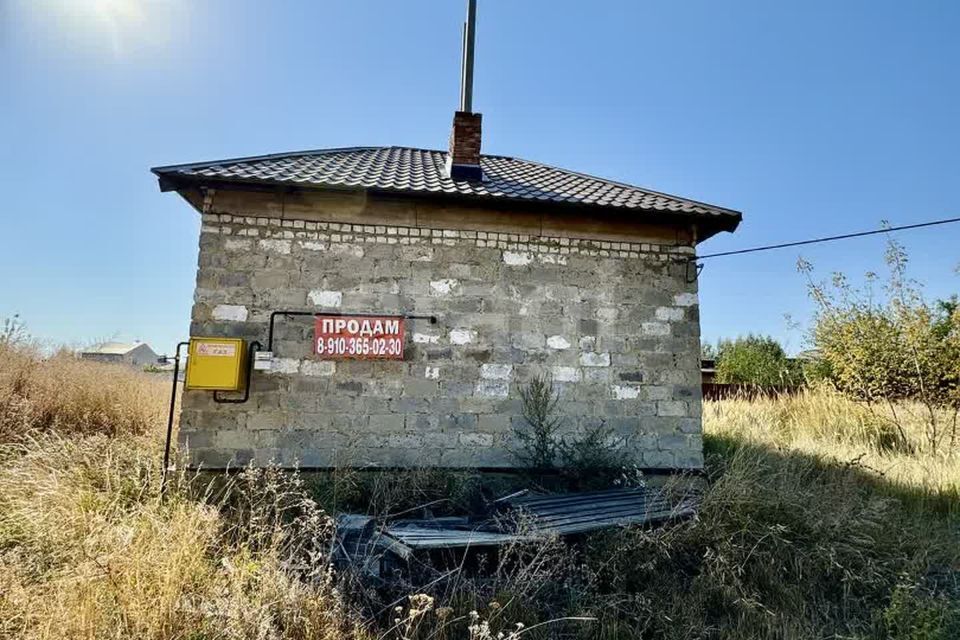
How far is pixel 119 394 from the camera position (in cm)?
967

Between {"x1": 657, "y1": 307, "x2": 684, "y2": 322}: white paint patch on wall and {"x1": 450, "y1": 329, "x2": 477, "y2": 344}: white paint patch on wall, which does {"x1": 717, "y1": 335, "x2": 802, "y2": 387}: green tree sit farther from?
{"x1": 450, "y1": 329, "x2": 477, "y2": 344}: white paint patch on wall

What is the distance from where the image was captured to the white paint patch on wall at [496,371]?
6.36 meters

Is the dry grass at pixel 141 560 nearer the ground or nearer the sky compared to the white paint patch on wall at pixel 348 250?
nearer the ground

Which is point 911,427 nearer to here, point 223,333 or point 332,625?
point 332,625

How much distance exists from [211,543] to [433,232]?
13.1 ft

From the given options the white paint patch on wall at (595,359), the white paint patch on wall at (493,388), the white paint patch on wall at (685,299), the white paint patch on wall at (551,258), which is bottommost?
the white paint patch on wall at (493,388)

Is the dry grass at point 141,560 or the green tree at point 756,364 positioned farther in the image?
the green tree at point 756,364

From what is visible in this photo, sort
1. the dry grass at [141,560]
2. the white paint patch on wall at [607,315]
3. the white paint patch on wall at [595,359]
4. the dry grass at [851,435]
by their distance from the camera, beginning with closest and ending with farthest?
the dry grass at [141,560], the white paint patch on wall at [595,359], the white paint patch on wall at [607,315], the dry grass at [851,435]

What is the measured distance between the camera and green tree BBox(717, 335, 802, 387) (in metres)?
16.3

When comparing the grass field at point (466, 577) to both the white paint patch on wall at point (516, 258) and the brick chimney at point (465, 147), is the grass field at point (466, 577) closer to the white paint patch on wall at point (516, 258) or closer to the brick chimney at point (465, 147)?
the white paint patch on wall at point (516, 258)

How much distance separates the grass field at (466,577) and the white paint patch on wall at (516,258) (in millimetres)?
2703

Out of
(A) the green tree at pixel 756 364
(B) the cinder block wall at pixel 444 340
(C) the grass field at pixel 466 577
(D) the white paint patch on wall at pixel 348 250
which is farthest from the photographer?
(A) the green tree at pixel 756 364

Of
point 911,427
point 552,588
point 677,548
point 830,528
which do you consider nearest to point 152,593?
point 552,588

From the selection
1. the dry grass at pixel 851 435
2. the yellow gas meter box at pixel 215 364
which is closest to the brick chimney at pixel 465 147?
the yellow gas meter box at pixel 215 364
